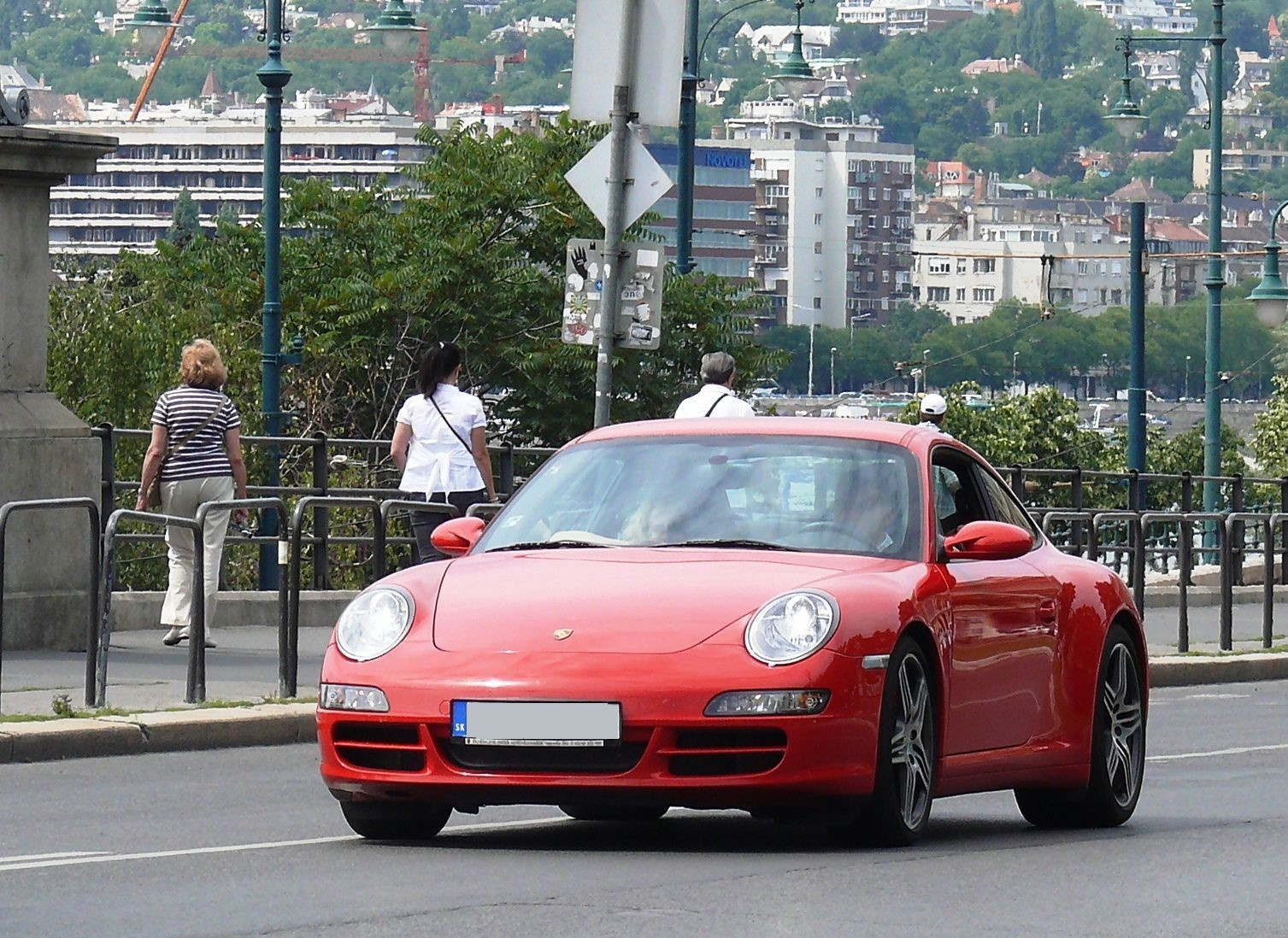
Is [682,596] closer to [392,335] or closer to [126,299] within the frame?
[392,335]

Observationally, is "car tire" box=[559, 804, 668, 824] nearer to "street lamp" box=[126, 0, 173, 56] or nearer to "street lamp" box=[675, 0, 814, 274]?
"street lamp" box=[675, 0, 814, 274]

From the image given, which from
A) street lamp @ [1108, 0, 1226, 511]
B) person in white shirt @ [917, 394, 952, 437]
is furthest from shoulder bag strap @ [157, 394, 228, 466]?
street lamp @ [1108, 0, 1226, 511]

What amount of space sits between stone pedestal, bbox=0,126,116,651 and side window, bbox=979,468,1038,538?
22.3 ft

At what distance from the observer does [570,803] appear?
8.62 meters

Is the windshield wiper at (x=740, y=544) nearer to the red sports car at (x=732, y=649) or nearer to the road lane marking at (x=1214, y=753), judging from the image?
the red sports car at (x=732, y=649)

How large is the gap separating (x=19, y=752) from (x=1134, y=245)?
2943 centimetres

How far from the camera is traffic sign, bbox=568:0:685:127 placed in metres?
16.3

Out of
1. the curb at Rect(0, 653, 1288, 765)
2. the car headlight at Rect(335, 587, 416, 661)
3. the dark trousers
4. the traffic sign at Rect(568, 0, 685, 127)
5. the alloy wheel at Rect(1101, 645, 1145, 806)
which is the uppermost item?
the traffic sign at Rect(568, 0, 685, 127)

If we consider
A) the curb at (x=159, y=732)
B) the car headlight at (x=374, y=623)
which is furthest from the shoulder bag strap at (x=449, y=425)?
the car headlight at (x=374, y=623)

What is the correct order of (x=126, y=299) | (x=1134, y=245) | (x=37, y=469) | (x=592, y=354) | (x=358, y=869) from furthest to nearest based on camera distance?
1. (x=126, y=299)
2. (x=592, y=354)
3. (x=1134, y=245)
4. (x=37, y=469)
5. (x=358, y=869)

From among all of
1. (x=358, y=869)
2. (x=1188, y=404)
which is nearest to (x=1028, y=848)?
(x=358, y=869)

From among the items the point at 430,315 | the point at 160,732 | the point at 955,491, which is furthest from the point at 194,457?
the point at 430,315

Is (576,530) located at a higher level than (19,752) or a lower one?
higher

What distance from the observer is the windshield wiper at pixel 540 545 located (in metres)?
9.41
